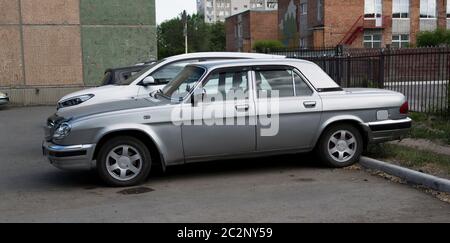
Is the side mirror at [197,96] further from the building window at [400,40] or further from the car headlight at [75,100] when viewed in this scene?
the building window at [400,40]

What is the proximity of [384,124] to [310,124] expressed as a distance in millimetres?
1179

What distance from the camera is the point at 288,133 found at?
7547mm

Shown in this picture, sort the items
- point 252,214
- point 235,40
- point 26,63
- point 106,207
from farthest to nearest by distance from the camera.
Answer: point 235,40 < point 26,63 < point 106,207 < point 252,214

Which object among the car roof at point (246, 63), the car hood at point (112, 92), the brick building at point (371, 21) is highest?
the brick building at point (371, 21)

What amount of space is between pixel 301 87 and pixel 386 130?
1.43 metres

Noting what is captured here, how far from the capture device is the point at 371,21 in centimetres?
4559

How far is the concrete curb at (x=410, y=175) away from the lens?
6.46 metres

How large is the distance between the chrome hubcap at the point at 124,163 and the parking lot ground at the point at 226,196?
227 mm

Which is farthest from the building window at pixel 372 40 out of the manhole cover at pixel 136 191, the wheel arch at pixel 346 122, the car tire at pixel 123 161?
the manhole cover at pixel 136 191

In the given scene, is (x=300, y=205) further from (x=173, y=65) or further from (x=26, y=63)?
(x=26, y=63)

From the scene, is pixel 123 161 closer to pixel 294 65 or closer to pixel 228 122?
pixel 228 122

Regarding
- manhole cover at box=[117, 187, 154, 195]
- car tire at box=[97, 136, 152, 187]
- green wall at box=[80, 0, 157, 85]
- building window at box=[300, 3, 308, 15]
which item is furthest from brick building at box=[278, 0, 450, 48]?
manhole cover at box=[117, 187, 154, 195]

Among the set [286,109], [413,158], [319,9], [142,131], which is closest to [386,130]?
[413,158]
